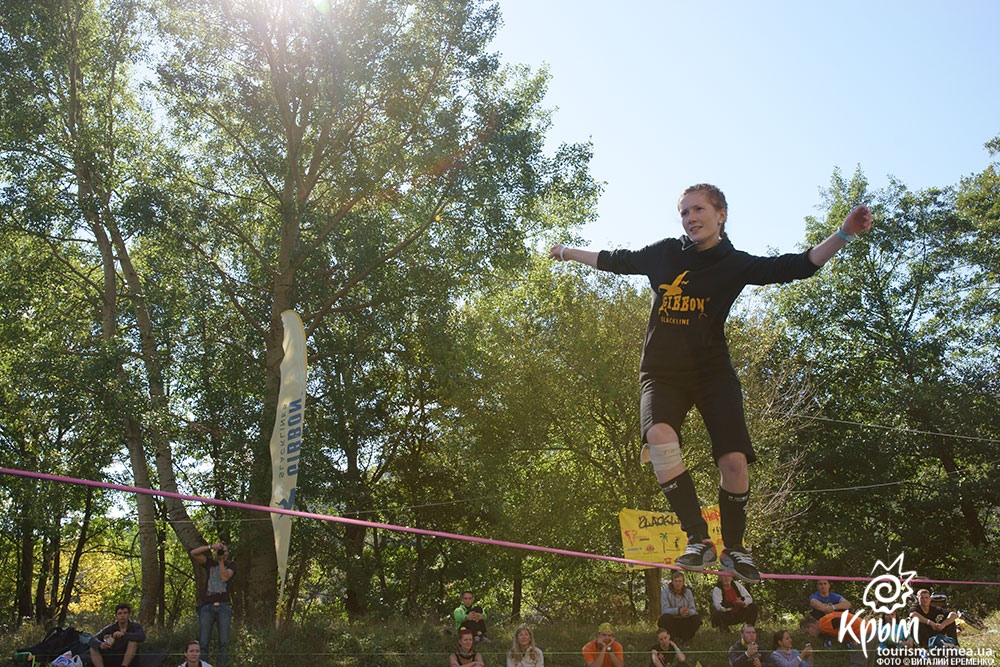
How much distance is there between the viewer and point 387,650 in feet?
39.8

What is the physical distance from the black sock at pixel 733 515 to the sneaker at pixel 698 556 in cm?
12

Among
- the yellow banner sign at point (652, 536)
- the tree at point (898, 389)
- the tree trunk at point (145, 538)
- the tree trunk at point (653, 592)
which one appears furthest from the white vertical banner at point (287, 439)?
the tree at point (898, 389)

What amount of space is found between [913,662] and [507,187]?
36.1 ft

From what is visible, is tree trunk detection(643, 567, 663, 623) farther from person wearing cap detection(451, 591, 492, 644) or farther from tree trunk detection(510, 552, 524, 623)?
person wearing cap detection(451, 591, 492, 644)

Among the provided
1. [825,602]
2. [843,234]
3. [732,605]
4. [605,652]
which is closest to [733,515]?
[843,234]

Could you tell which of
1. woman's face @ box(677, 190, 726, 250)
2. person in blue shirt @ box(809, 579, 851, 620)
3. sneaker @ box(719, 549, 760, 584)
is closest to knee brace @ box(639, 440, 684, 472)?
sneaker @ box(719, 549, 760, 584)

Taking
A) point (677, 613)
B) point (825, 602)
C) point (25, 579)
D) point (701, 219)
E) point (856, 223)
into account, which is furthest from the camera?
point (25, 579)

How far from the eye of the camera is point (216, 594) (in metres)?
10.1

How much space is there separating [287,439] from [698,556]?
759cm

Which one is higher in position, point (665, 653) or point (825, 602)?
point (825, 602)

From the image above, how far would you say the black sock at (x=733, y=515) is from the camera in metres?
4.24

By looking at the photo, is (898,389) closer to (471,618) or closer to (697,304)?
(471,618)

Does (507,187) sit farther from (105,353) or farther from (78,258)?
(78,258)

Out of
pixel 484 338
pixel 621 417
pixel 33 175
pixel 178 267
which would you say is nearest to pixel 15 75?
pixel 33 175
